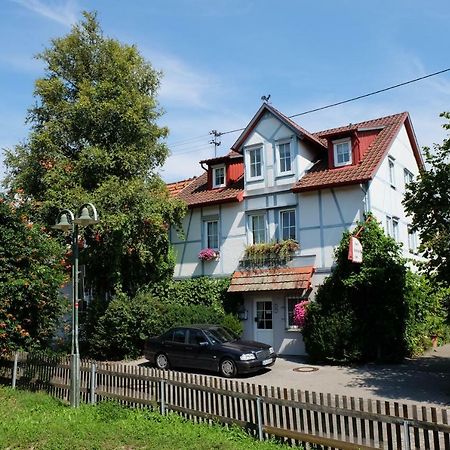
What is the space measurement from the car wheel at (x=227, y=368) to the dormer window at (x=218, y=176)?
10143mm

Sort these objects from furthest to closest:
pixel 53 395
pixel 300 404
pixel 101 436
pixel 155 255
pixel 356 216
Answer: pixel 155 255 < pixel 356 216 < pixel 53 395 < pixel 101 436 < pixel 300 404

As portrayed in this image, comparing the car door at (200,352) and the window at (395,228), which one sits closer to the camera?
the car door at (200,352)

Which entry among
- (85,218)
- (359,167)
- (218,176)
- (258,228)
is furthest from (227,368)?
(218,176)

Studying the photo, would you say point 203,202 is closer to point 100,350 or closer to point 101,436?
point 100,350

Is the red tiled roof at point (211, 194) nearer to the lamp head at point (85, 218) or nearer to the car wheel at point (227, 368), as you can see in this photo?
the car wheel at point (227, 368)

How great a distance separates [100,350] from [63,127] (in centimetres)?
854

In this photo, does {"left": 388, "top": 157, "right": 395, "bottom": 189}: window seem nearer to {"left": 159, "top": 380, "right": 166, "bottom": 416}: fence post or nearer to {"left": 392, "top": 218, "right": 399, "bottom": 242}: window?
{"left": 392, "top": 218, "right": 399, "bottom": 242}: window

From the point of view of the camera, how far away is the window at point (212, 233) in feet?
73.7

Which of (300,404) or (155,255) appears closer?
(300,404)

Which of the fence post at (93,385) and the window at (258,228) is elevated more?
the window at (258,228)

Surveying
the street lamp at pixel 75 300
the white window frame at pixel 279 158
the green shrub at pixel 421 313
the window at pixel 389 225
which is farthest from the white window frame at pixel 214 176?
the street lamp at pixel 75 300

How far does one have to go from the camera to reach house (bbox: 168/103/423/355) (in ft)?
62.6

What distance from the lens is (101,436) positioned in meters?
8.77

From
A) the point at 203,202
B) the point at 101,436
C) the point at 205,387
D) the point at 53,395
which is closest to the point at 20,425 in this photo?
the point at 101,436
